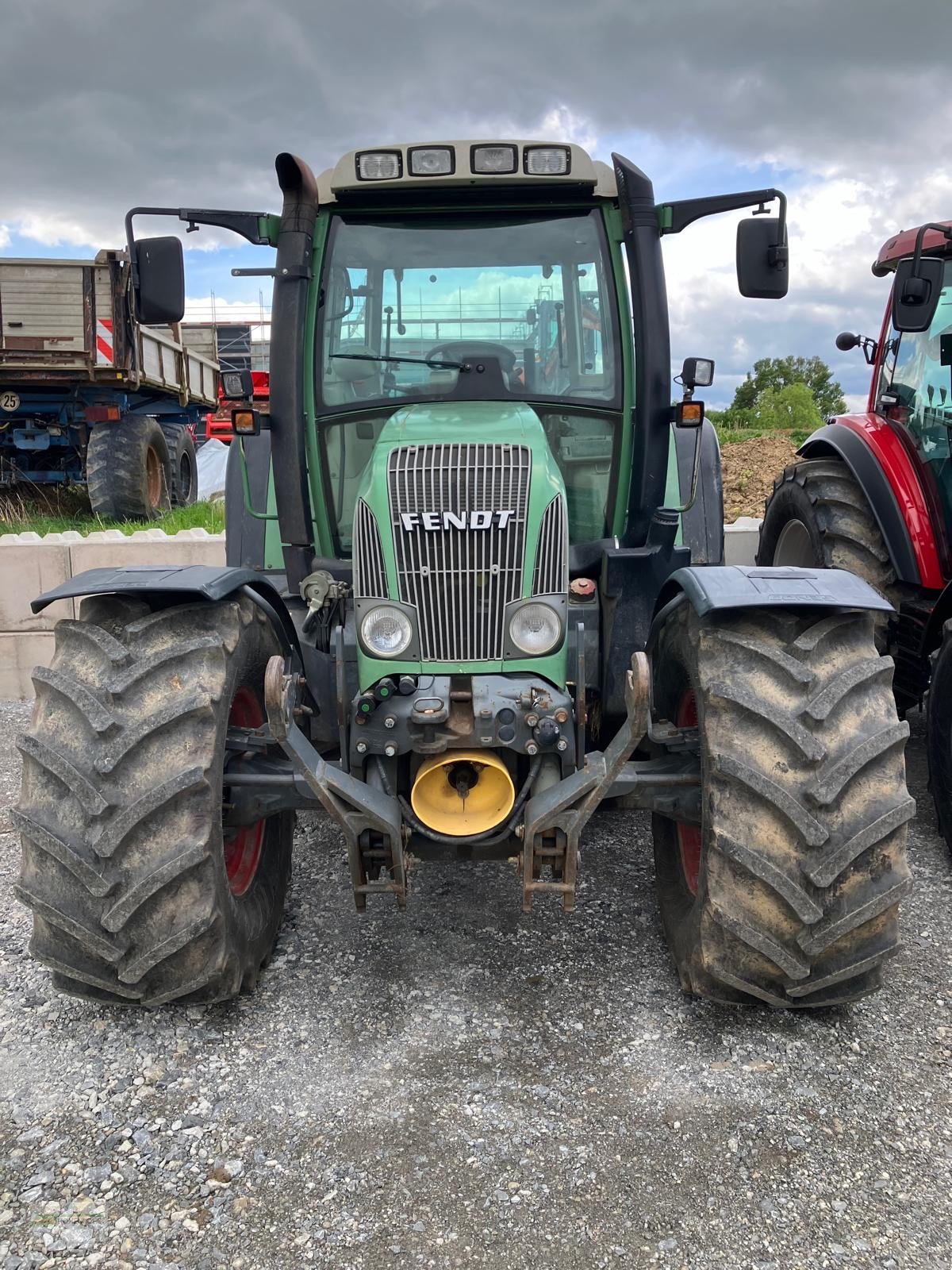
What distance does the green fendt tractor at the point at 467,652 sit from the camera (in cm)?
258

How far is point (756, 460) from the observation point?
1371 cm

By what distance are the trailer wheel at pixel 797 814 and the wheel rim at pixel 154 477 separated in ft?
33.2

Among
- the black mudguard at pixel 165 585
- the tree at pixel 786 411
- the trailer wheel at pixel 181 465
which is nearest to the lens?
the black mudguard at pixel 165 585

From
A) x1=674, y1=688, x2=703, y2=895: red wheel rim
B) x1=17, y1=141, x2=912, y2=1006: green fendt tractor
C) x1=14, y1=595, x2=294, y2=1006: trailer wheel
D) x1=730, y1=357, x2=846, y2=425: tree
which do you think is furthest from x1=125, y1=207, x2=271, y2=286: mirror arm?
x1=730, y1=357, x2=846, y2=425: tree

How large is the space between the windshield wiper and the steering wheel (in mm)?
28

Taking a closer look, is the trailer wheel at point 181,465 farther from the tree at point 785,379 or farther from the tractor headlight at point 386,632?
the tree at point 785,379

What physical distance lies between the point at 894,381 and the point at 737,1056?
157 inches

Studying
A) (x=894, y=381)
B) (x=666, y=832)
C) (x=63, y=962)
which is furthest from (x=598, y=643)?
(x=894, y=381)

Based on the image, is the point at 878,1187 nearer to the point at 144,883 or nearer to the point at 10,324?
the point at 144,883

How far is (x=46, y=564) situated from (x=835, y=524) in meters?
4.90

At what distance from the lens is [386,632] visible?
2953 mm

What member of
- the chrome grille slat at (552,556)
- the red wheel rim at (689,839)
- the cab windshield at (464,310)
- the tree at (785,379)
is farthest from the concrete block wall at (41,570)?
the tree at (785,379)

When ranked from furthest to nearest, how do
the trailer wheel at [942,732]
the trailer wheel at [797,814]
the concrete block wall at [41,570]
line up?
1. the concrete block wall at [41,570]
2. the trailer wheel at [942,732]
3. the trailer wheel at [797,814]

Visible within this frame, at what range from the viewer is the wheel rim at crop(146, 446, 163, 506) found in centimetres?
1179
